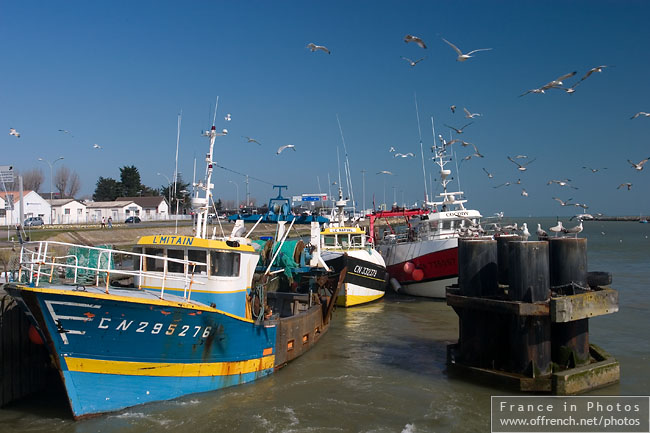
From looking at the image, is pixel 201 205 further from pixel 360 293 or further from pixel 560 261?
pixel 360 293

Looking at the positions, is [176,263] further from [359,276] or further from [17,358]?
[359,276]

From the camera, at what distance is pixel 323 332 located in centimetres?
1783

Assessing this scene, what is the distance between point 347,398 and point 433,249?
47.2ft

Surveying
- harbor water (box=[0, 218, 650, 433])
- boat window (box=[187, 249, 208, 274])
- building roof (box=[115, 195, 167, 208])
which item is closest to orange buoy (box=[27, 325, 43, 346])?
harbor water (box=[0, 218, 650, 433])

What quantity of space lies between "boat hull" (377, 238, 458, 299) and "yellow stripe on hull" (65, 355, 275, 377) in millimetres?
13682

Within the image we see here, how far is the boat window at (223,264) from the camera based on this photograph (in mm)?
12477

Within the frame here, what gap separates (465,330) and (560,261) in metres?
2.65

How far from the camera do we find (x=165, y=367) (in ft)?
36.2

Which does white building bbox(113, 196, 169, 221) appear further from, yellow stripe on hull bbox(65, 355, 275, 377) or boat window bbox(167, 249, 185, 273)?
yellow stripe on hull bbox(65, 355, 275, 377)

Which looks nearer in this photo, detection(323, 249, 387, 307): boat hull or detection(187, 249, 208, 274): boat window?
detection(187, 249, 208, 274): boat window

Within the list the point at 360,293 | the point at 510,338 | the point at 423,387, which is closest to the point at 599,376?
the point at 510,338

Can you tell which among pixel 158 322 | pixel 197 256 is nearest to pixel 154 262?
pixel 197 256

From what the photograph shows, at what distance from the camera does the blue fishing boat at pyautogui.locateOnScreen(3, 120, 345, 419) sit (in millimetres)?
9898

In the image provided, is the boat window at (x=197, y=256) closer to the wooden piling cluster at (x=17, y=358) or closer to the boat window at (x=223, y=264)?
the boat window at (x=223, y=264)
